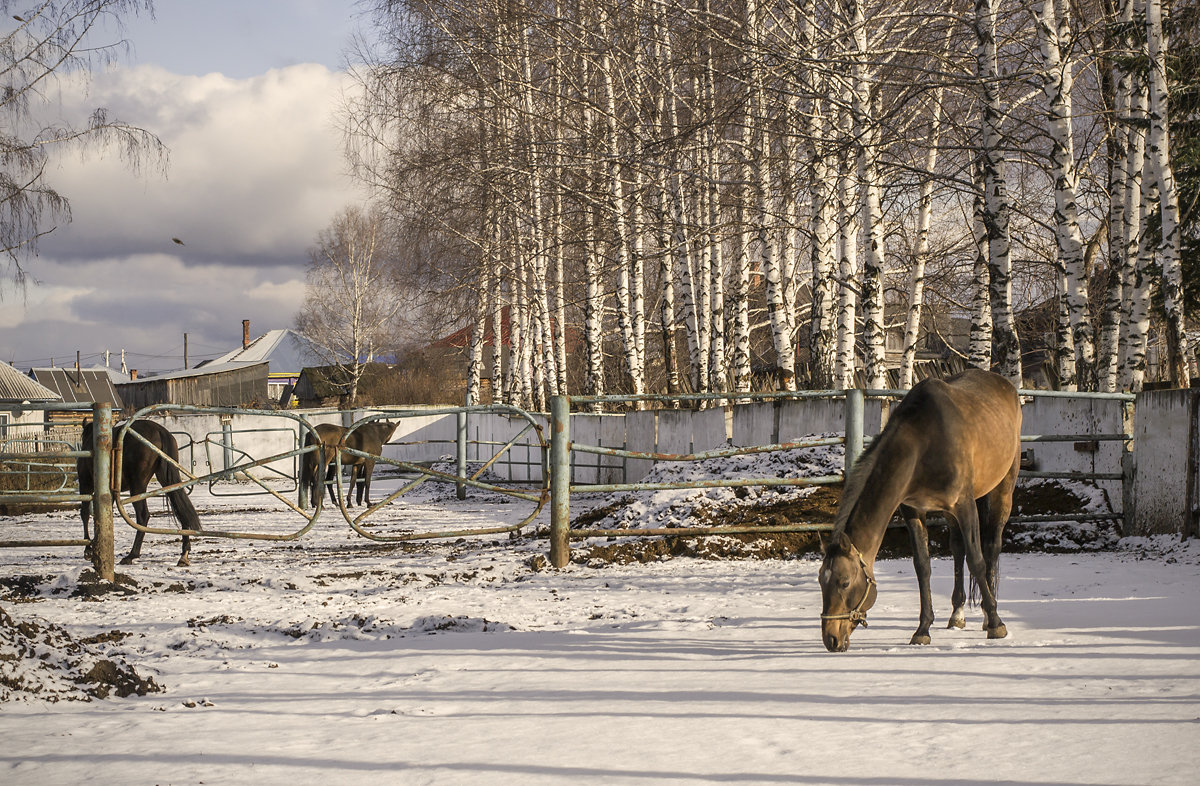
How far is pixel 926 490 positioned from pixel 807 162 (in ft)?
20.2

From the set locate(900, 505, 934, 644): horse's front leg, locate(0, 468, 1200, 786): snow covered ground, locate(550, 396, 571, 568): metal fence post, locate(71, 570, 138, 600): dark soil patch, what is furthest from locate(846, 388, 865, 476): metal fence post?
locate(71, 570, 138, 600): dark soil patch

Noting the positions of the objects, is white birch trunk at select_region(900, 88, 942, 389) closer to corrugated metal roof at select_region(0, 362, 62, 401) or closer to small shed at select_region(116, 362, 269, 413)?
corrugated metal roof at select_region(0, 362, 62, 401)

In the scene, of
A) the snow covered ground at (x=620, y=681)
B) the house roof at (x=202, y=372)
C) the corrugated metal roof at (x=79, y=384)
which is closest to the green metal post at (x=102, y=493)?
the snow covered ground at (x=620, y=681)

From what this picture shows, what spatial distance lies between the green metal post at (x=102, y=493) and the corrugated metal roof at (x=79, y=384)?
1624 inches

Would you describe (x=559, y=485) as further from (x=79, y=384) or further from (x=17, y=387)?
(x=79, y=384)

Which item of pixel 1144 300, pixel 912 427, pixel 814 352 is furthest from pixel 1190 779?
pixel 814 352

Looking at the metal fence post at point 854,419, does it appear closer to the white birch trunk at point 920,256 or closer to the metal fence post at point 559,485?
the metal fence post at point 559,485

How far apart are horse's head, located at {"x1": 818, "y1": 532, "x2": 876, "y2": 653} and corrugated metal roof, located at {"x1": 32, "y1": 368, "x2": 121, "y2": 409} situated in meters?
46.6

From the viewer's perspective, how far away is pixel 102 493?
25.1 feet

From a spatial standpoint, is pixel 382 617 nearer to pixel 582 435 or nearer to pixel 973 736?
pixel 973 736

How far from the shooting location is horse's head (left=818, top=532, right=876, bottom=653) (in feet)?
14.4

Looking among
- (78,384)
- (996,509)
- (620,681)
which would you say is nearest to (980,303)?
(996,509)

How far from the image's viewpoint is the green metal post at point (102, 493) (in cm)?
751

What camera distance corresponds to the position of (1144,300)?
1035 cm
